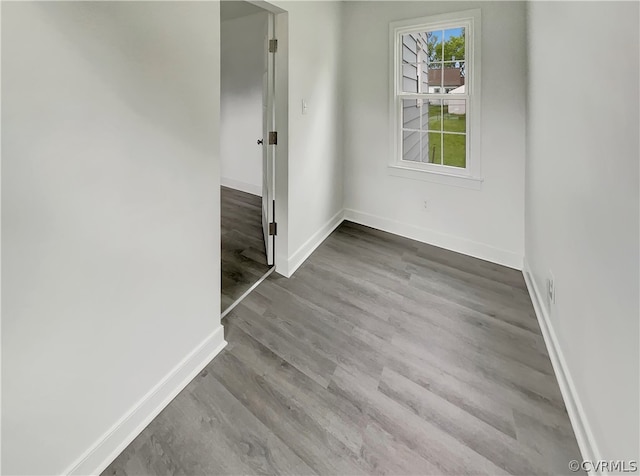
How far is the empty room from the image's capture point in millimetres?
1046

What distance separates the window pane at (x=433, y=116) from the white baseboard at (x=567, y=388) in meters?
1.74

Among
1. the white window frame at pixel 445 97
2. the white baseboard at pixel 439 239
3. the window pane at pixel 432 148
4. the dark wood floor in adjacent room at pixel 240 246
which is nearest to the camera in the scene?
the dark wood floor in adjacent room at pixel 240 246

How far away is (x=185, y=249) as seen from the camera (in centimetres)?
164

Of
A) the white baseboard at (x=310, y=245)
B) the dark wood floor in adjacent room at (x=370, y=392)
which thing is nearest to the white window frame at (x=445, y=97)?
the white baseboard at (x=310, y=245)

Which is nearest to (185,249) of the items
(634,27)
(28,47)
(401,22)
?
(28,47)

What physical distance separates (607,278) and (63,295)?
184cm

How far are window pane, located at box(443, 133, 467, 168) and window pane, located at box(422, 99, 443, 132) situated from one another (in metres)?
0.13

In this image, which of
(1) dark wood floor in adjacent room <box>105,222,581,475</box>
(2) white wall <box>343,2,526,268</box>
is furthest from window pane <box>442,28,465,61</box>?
(1) dark wood floor in adjacent room <box>105,222,581,475</box>

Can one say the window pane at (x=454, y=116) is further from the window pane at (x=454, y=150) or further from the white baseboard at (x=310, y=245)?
the white baseboard at (x=310, y=245)

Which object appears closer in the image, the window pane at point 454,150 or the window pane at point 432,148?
the window pane at point 454,150

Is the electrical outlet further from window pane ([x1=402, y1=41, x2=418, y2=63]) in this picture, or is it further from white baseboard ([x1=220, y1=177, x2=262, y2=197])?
white baseboard ([x1=220, y1=177, x2=262, y2=197])

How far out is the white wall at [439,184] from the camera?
281 centimetres

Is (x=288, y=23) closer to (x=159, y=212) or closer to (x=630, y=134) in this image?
(x=159, y=212)

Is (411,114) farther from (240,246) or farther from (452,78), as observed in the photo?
(240,246)
